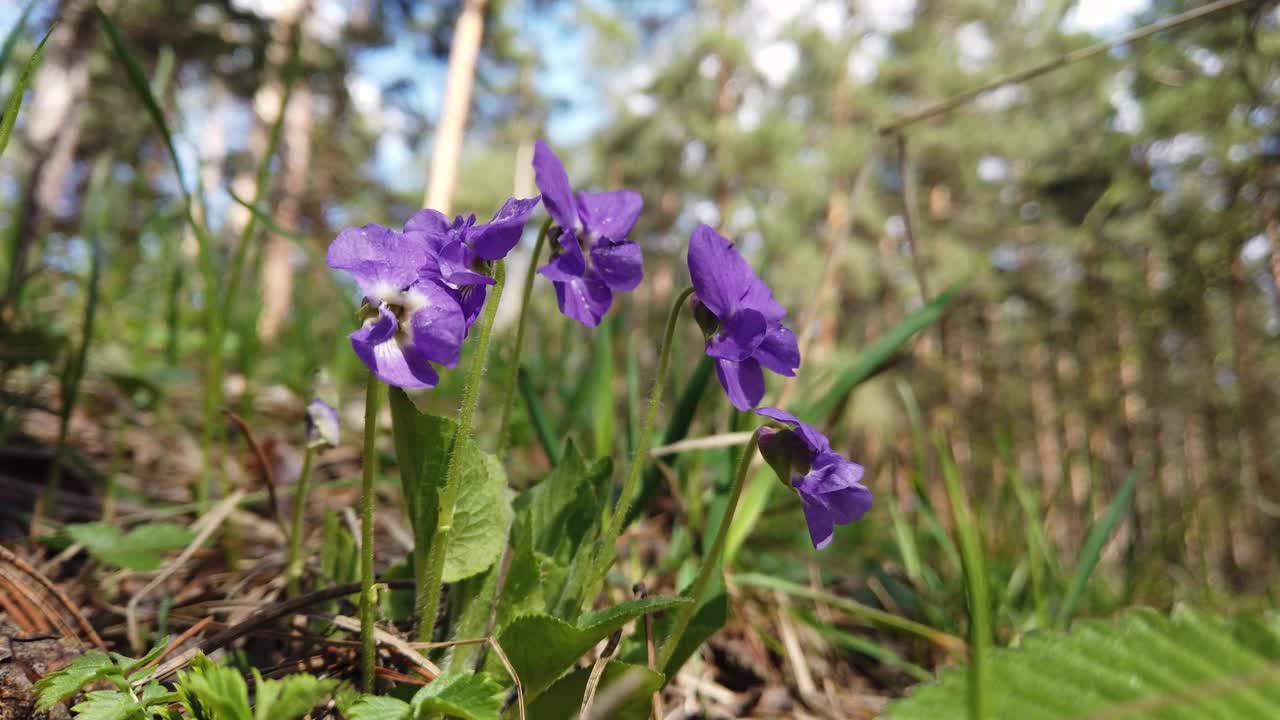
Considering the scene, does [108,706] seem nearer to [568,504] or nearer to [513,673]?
[513,673]

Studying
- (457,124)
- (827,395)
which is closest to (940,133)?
(457,124)

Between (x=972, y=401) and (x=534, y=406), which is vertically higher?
(x=534, y=406)

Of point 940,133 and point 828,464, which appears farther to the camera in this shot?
point 940,133

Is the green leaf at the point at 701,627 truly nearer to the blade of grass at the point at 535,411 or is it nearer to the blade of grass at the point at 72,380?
the blade of grass at the point at 535,411

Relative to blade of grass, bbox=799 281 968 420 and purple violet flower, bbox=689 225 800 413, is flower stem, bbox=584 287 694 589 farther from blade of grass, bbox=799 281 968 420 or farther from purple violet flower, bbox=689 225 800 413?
blade of grass, bbox=799 281 968 420

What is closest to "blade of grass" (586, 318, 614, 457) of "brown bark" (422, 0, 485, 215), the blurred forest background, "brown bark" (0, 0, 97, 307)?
the blurred forest background

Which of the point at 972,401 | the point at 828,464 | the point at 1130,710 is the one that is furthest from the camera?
the point at 972,401

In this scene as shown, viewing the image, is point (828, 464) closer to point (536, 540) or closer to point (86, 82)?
point (536, 540)
